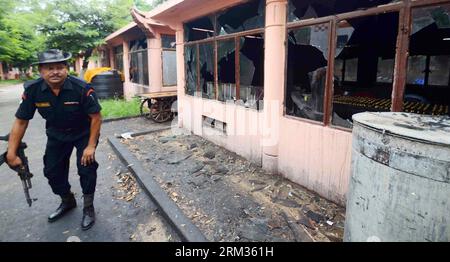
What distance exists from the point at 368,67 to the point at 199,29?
16.4ft

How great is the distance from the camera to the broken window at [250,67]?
5500 mm

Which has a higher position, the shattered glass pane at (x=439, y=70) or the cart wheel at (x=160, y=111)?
the shattered glass pane at (x=439, y=70)

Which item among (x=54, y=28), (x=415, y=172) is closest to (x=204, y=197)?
(x=415, y=172)

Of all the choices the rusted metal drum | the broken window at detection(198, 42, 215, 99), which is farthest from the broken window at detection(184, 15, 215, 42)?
the rusted metal drum

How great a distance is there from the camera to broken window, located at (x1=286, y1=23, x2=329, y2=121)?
3.90 m

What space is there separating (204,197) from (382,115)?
2.55 meters

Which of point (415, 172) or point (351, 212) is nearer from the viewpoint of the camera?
point (415, 172)

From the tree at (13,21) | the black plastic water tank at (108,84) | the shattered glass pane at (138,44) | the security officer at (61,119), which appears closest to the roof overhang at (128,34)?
the shattered glass pane at (138,44)

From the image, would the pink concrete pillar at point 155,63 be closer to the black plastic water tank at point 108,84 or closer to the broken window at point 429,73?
the black plastic water tank at point 108,84

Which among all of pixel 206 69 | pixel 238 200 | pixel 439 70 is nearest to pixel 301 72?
pixel 238 200

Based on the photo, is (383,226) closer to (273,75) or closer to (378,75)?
(273,75)

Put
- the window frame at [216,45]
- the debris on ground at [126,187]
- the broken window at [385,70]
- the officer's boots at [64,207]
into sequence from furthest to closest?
the broken window at [385,70]
the window frame at [216,45]
the debris on ground at [126,187]
the officer's boots at [64,207]

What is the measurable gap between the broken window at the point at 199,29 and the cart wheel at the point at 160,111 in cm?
275
